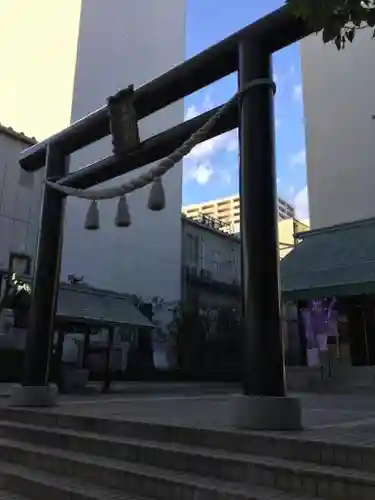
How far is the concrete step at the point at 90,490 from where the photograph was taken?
137 inches

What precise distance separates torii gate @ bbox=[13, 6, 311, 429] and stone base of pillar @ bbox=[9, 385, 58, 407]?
0.01 m

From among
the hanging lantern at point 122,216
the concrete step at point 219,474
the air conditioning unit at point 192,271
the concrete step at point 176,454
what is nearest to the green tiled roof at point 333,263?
the hanging lantern at point 122,216

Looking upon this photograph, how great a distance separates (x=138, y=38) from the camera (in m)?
29.5

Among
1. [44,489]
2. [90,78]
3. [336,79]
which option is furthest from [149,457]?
[90,78]

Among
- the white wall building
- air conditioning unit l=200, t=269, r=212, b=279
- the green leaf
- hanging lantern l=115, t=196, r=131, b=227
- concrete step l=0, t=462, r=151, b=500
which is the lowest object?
concrete step l=0, t=462, r=151, b=500

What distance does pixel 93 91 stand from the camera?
26.5 metres

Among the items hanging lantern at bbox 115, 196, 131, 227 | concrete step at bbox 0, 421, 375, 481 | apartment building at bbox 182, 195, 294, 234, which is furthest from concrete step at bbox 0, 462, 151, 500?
apartment building at bbox 182, 195, 294, 234

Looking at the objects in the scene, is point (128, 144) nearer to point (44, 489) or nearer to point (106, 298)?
point (44, 489)

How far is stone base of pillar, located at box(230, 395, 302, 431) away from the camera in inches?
183

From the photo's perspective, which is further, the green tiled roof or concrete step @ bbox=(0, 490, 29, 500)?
the green tiled roof

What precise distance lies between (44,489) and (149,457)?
0.93m

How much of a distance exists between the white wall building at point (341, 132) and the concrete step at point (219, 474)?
13.0m

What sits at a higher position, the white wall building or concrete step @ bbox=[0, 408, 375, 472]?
the white wall building

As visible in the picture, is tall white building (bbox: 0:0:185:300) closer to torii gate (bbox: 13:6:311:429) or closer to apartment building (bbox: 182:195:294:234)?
apartment building (bbox: 182:195:294:234)
